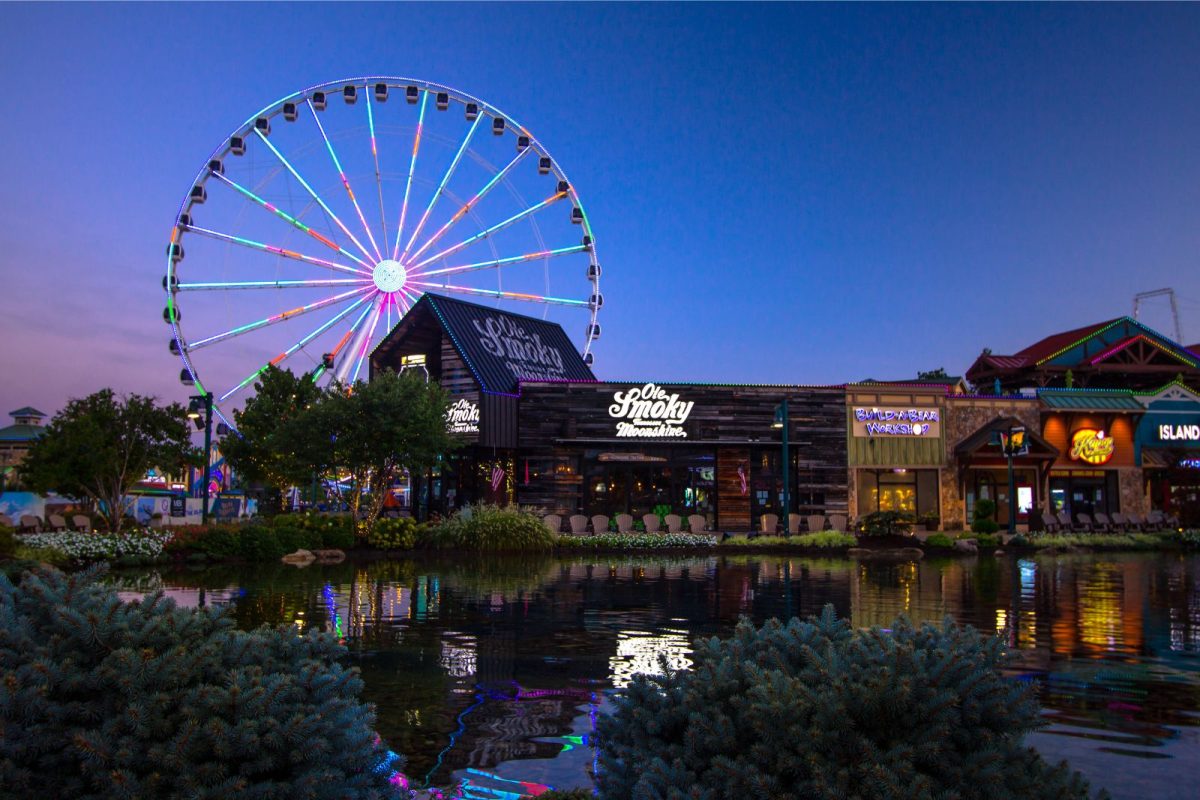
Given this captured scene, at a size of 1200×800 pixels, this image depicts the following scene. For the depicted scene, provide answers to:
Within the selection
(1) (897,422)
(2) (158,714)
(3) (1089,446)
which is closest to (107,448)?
(2) (158,714)

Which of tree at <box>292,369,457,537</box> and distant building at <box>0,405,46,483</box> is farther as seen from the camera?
distant building at <box>0,405,46,483</box>

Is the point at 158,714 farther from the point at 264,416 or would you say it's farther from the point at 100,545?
the point at 264,416

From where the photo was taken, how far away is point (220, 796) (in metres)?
3.29

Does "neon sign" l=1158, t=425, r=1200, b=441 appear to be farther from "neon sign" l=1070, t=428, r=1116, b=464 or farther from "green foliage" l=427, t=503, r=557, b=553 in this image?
"green foliage" l=427, t=503, r=557, b=553

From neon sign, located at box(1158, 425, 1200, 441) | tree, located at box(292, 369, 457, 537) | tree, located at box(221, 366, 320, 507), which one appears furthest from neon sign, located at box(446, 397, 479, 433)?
neon sign, located at box(1158, 425, 1200, 441)

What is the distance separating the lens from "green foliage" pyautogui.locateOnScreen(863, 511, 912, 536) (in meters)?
28.3

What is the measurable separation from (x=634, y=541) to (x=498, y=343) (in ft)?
44.2

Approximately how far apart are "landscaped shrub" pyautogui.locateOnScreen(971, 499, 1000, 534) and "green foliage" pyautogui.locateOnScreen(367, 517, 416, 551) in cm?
1869

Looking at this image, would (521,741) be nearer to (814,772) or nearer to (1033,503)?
(814,772)

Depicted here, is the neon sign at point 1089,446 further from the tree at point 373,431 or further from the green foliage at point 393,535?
the green foliage at point 393,535

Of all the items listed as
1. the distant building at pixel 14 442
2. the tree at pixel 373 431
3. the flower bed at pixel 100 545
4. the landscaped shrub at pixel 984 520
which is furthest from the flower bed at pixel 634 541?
the distant building at pixel 14 442

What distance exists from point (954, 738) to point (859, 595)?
13259mm

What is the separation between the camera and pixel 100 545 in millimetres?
22172

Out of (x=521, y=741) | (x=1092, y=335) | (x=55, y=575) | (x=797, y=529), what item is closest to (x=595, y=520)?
(x=797, y=529)
